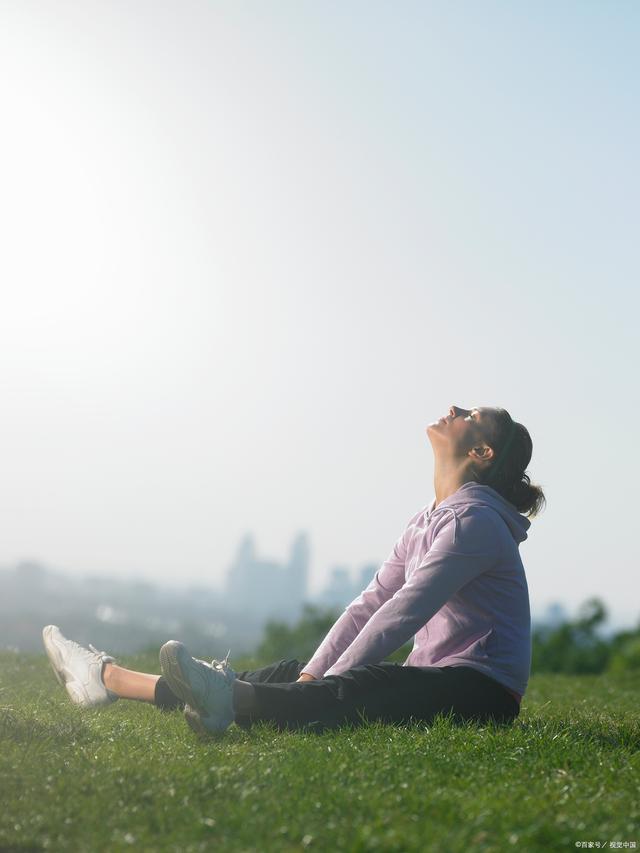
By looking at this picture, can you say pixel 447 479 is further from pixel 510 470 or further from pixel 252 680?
pixel 252 680

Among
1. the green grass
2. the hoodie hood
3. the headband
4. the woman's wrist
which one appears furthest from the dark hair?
the woman's wrist

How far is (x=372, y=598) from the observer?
6.78m

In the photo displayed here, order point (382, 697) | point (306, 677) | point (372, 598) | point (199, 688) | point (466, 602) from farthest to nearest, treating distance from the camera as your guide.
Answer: point (372, 598) → point (306, 677) → point (466, 602) → point (382, 697) → point (199, 688)

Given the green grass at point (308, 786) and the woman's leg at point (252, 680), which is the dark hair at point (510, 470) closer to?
the green grass at point (308, 786)

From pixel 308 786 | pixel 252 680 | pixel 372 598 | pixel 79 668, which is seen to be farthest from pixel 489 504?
pixel 79 668

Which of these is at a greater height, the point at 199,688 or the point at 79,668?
the point at 199,688

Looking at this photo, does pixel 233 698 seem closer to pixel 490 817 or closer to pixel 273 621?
pixel 490 817

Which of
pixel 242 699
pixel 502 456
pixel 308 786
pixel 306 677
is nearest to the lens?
pixel 308 786

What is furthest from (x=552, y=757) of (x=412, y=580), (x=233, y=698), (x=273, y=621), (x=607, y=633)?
(x=273, y=621)

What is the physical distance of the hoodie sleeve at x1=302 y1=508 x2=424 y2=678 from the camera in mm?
6602

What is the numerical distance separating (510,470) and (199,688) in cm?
256

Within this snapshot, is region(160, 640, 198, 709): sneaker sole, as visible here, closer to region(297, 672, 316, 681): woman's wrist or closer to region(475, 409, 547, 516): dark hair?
region(297, 672, 316, 681): woman's wrist

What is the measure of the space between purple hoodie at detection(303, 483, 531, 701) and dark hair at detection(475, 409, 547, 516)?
16 centimetres

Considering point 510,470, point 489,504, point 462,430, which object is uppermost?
point 462,430
